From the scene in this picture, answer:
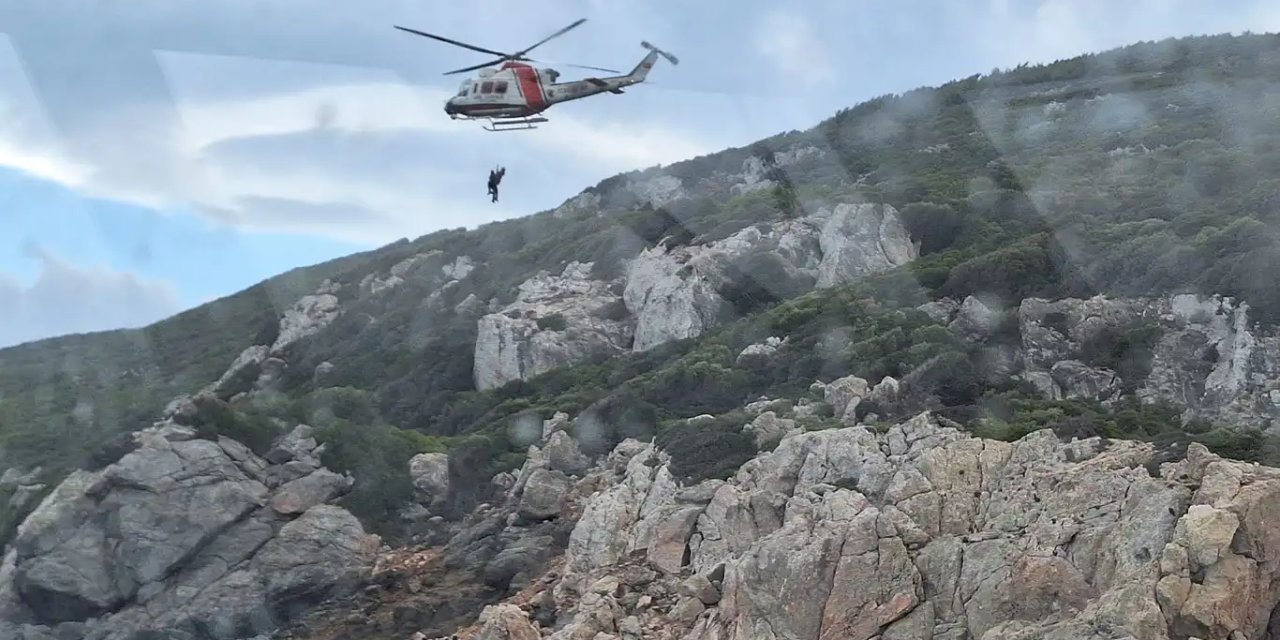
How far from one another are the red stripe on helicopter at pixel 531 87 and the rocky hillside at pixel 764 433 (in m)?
6.47

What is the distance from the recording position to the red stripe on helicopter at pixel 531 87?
27734 mm

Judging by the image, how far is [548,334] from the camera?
3750cm

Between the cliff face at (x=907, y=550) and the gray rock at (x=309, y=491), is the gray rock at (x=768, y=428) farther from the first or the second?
the gray rock at (x=309, y=491)

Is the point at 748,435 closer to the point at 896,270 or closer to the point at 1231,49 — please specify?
the point at 896,270

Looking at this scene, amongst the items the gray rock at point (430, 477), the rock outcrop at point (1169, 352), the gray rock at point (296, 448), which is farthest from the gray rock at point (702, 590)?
the gray rock at point (296, 448)

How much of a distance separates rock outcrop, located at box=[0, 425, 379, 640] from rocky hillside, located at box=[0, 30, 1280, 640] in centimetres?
6

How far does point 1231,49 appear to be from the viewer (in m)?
61.1

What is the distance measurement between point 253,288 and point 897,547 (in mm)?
55609

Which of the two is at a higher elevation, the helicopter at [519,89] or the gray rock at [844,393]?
the helicopter at [519,89]

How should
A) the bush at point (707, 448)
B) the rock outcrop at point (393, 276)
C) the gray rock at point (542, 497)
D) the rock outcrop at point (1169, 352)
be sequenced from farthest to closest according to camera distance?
the rock outcrop at point (393, 276) → the gray rock at point (542, 497) → the bush at point (707, 448) → the rock outcrop at point (1169, 352)

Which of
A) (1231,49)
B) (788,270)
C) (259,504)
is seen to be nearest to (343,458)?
(259,504)

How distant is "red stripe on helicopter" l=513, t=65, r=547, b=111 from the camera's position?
27.7 meters

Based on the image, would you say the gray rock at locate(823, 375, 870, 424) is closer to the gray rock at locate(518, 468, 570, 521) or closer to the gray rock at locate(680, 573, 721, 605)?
the gray rock at locate(518, 468, 570, 521)

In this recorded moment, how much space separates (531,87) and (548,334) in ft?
35.8
